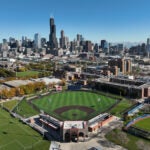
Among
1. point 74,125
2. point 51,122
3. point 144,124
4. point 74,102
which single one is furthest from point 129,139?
point 74,102

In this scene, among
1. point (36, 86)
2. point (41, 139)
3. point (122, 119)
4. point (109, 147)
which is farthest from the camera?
point (36, 86)

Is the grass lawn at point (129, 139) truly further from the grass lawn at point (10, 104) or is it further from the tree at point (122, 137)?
the grass lawn at point (10, 104)

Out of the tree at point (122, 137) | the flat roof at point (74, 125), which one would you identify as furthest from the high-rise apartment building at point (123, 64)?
the flat roof at point (74, 125)

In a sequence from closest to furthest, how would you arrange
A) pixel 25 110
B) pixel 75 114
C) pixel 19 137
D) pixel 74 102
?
pixel 19 137, pixel 75 114, pixel 25 110, pixel 74 102

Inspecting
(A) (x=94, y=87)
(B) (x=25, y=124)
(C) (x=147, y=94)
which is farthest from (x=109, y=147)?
(A) (x=94, y=87)

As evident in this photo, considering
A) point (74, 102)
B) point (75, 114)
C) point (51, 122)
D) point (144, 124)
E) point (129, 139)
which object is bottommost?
point (129, 139)

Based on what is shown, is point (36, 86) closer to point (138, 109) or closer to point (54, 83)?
point (54, 83)

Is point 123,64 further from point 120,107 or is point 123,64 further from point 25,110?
point 25,110
